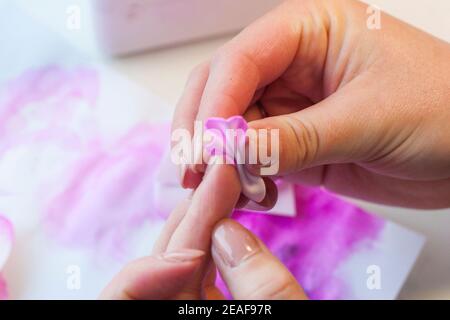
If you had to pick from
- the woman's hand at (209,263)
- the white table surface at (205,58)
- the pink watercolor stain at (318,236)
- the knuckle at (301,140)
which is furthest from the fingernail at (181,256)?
the white table surface at (205,58)

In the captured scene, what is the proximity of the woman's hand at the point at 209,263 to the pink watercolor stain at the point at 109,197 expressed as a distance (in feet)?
0.83

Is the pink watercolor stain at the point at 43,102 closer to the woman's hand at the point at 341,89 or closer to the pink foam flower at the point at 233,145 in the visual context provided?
the woman's hand at the point at 341,89

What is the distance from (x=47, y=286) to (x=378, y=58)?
20.4 inches

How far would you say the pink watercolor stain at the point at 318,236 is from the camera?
679 mm

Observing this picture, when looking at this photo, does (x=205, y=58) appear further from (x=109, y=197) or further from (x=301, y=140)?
(x=301, y=140)

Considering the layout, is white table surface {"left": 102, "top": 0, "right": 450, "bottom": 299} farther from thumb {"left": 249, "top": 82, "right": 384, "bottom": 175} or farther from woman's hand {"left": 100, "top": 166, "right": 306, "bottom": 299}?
woman's hand {"left": 100, "top": 166, "right": 306, "bottom": 299}

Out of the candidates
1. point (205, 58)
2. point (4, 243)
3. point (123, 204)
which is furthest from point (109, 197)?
point (205, 58)

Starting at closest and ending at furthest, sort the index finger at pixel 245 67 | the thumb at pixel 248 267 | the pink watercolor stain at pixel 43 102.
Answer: the thumb at pixel 248 267 < the index finger at pixel 245 67 < the pink watercolor stain at pixel 43 102

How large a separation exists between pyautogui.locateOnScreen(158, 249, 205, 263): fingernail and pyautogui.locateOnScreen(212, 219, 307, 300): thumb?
27 millimetres

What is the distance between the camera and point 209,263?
19.6 inches

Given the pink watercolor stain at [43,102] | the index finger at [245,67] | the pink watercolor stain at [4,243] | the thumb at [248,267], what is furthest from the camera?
the pink watercolor stain at [43,102]

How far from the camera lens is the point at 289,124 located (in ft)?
1.58

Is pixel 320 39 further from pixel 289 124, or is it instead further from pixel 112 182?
pixel 112 182

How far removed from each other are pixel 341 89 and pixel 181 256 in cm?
25
